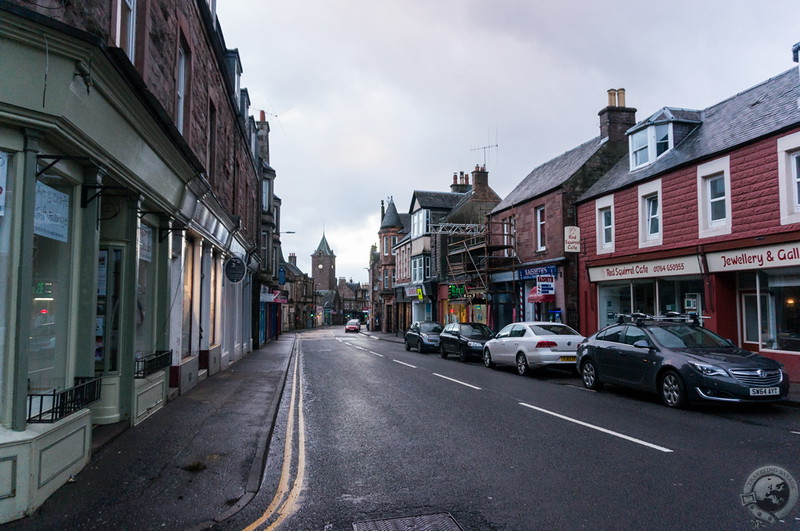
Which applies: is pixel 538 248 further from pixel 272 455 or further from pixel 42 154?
pixel 42 154

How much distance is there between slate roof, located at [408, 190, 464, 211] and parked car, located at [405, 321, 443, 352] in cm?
1429

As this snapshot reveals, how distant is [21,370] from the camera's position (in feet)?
15.7

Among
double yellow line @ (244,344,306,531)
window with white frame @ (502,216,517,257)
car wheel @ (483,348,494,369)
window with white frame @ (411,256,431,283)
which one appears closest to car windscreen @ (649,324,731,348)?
double yellow line @ (244,344,306,531)

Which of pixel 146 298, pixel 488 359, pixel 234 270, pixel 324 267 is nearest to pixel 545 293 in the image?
pixel 488 359

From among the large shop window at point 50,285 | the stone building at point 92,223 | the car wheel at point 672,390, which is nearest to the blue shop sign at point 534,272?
the car wheel at point 672,390

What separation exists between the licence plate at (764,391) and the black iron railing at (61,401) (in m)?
9.63

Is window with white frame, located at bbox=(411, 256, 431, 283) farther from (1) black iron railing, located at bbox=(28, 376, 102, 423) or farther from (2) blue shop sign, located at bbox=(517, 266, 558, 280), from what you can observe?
(1) black iron railing, located at bbox=(28, 376, 102, 423)

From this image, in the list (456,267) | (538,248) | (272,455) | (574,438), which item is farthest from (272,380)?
(456,267)

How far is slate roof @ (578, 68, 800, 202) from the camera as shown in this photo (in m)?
13.3

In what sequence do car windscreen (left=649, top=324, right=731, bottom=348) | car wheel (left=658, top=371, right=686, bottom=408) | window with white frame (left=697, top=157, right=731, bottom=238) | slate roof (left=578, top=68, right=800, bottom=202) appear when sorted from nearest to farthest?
car wheel (left=658, top=371, right=686, bottom=408) < car windscreen (left=649, top=324, right=731, bottom=348) < slate roof (left=578, top=68, right=800, bottom=202) < window with white frame (left=697, top=157, right=731, bottom=238)

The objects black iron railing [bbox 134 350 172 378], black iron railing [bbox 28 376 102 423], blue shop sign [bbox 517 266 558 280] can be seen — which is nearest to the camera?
black iron railing [bbox 28 376 102 423]

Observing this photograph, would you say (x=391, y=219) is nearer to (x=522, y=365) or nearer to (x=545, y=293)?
(x=545, y=293)

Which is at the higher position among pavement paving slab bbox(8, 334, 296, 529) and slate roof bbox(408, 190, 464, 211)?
slate roof bbox(408, 190, 464, 211)

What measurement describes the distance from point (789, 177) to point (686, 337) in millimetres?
5399
